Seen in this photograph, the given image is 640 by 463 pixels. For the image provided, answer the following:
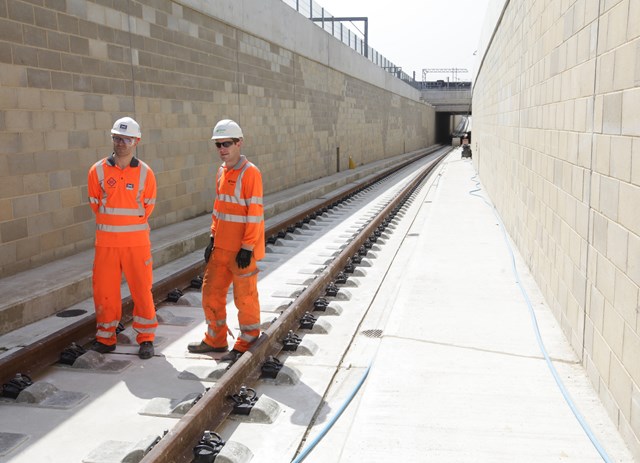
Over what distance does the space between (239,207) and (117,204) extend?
3.48ft

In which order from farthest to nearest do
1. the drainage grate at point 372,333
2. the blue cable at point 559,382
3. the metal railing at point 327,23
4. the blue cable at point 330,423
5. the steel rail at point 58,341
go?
1. the metal railing at point 327,23
2. the drainage grate at point 372,333
3. the steel rail at point 58,341
4. the blue cable at point 330,423
5. the blue cable at point 559,382

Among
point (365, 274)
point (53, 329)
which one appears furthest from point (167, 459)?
point (365, 274)

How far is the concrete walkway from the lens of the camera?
12.4 feet

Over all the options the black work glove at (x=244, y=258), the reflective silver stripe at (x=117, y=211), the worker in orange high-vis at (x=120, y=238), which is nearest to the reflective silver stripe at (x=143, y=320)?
the worker in orange high-vis at (x=120, y=238)

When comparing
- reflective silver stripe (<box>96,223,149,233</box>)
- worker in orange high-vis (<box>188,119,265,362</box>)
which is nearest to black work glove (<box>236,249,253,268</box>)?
worker in orange high-vis (<box>188,119,265,362</box>)

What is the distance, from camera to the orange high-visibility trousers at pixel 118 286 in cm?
555

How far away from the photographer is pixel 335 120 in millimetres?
25969

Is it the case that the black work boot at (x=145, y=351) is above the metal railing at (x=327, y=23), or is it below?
below

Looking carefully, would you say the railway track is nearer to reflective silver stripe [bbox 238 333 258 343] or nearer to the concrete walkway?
reflective silver stripe [bbox 238 333 258 343]

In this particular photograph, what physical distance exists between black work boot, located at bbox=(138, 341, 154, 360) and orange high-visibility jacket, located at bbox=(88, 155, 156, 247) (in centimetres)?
86

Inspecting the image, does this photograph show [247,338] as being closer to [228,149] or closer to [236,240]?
[236,240]

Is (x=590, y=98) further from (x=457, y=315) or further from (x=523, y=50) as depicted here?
(x=523, y=50)

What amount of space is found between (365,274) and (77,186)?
3981mm

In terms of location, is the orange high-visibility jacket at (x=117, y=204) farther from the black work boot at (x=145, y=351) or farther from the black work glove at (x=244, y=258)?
the black work glove at (x=244, y=258)
